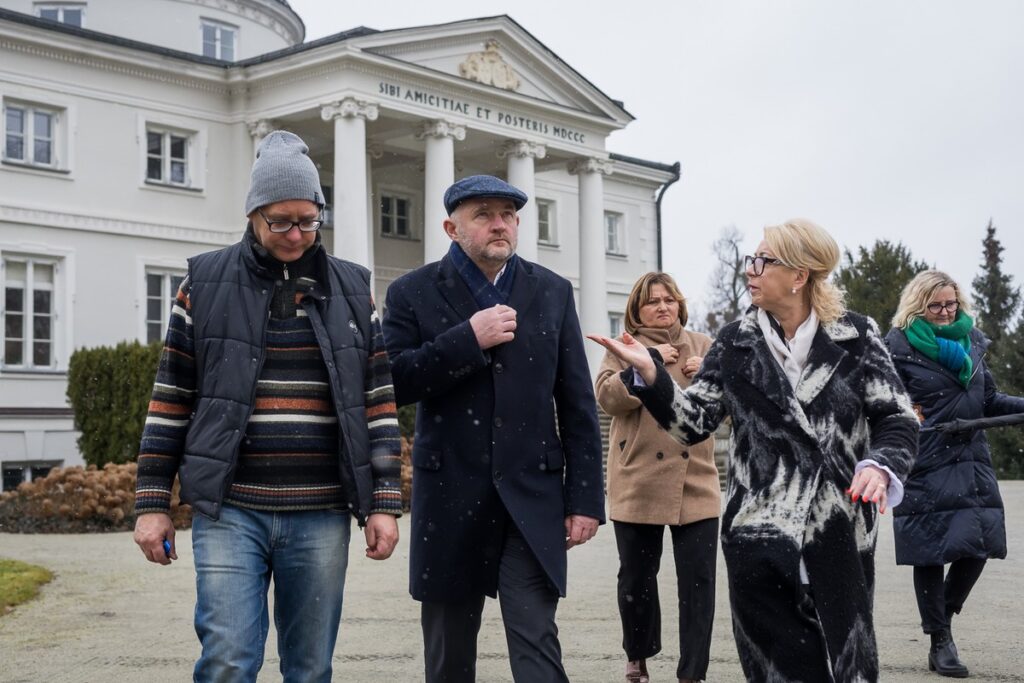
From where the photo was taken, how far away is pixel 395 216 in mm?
34969

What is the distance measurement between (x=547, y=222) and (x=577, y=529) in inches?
1368

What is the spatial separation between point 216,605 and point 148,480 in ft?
1.48

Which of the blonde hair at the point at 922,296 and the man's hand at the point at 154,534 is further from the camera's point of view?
the blonde hair at the point at 922,296

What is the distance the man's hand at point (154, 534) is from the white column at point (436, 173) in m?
25.7

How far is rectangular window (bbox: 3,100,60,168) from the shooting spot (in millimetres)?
26484

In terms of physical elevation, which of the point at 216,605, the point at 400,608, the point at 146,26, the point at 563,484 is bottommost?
the point at 400,608

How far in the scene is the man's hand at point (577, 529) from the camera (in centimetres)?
495

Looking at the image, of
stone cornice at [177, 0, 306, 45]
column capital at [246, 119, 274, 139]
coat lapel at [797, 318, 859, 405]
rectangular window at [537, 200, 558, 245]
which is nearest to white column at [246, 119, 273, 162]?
column capital at [246, 119, 274, 139]

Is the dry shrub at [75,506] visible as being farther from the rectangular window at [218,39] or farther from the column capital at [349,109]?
the rectangular window at [218,39]

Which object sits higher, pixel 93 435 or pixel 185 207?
pixel 185 207

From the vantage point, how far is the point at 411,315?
5.16m

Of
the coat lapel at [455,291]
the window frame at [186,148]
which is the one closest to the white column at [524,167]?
the window frame at [186,148]

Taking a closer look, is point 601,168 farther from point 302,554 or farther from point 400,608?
point 302,554

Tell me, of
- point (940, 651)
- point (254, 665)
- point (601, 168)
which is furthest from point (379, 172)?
point (254, 665)
